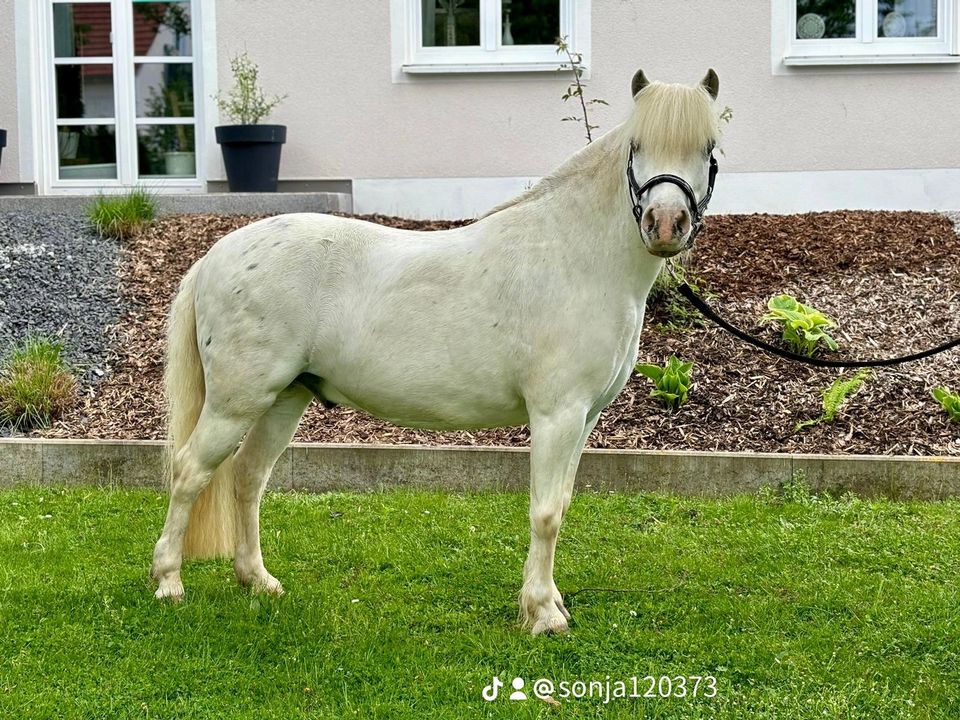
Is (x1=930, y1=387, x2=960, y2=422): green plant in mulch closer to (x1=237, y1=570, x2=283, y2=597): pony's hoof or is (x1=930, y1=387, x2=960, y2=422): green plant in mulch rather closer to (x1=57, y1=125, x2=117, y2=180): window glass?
(x1=237, y1=570, x2=283, y2=597): pony's hoof

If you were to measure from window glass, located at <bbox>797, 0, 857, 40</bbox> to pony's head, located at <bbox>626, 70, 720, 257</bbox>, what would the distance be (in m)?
8.10

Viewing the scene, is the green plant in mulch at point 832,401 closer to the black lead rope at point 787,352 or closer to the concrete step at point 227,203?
the black lead rope at point 787,352

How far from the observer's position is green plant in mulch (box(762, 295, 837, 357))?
6996mm

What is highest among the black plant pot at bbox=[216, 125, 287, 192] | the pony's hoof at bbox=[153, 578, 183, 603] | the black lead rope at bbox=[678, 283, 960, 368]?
the black plant pot at bbox=[216, 125, 287, 192]

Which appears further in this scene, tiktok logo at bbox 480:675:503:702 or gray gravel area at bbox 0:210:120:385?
gray gravel area at bbox 0:210:120:385

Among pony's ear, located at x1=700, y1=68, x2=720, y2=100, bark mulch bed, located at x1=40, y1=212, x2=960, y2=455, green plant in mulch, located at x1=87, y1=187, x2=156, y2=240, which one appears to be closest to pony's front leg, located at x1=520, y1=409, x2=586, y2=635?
pony's ear, located at x1=700, y1=68, x2=720, y2=100

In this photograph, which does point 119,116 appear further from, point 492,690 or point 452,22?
point 492,690

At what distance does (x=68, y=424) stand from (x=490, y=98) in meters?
5.91

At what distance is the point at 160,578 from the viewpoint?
14.2ft

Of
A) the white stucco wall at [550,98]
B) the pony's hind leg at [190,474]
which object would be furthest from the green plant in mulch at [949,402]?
the white stucco wall at [550,98]

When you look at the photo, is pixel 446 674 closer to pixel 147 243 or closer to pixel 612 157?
pixel 612 157

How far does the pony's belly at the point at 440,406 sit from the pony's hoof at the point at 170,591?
1.05m

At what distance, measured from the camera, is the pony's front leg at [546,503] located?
3.93m

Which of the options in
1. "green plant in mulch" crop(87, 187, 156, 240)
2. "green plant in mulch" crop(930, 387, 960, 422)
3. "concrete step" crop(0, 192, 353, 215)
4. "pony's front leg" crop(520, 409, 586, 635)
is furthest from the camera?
"concrete step" crop(0, 192, 353, 215)
